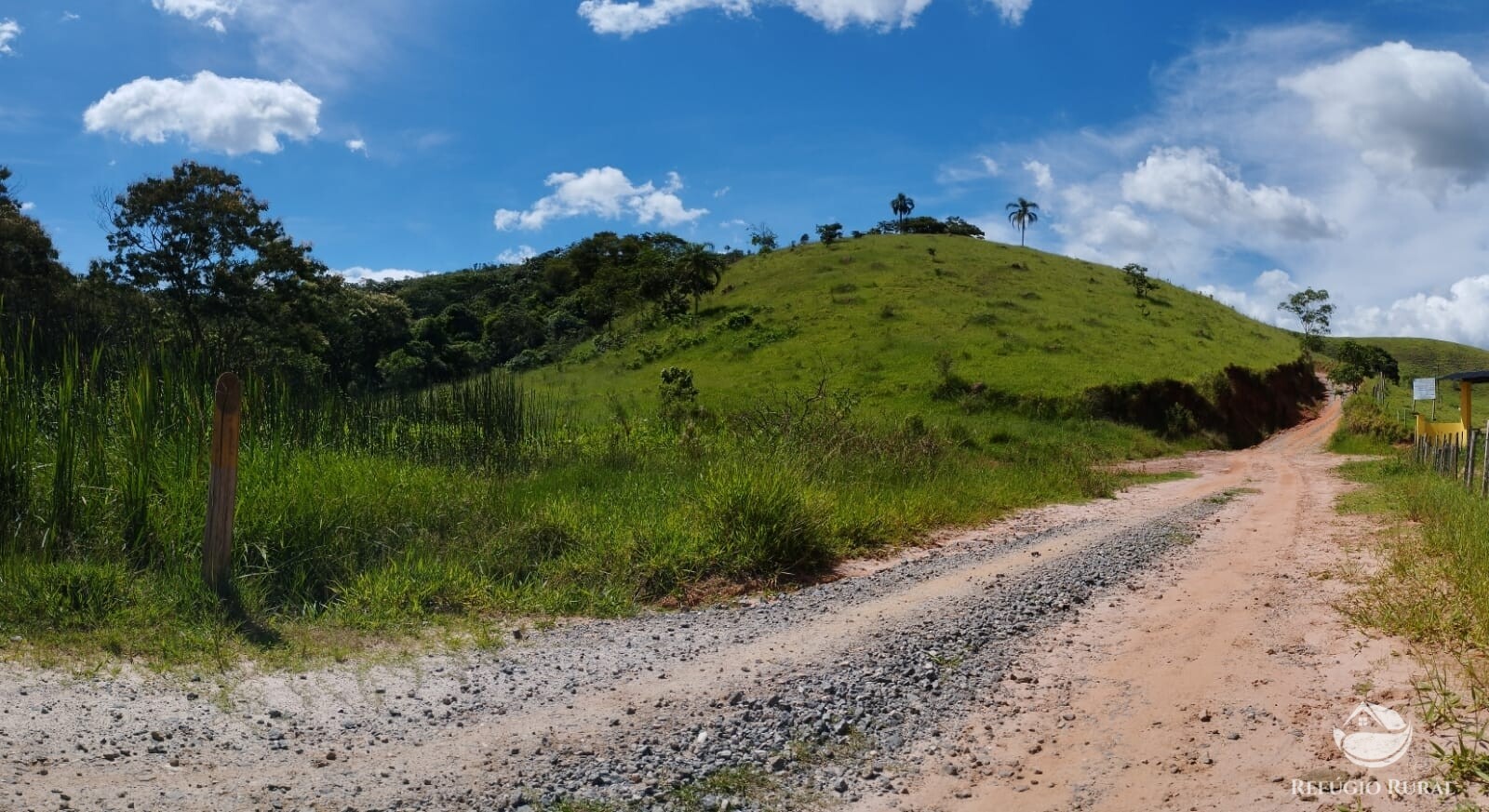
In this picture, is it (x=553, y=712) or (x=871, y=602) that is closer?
(x=553, y=712)

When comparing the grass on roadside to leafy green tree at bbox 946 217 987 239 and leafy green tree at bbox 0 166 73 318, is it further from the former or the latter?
leafy green tree at bbox 946 217 987 239

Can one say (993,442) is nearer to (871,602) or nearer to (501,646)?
(871,602)

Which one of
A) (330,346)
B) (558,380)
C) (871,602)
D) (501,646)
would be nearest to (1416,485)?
(871,602)

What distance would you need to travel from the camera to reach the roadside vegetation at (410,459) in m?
6.10

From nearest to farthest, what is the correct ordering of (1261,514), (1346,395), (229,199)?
1. (1261,514)
2. (229,199)
3. (1346,395)

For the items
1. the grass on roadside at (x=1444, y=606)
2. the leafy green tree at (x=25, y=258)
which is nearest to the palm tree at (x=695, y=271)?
the leafy green tree at (x=25, y=258)

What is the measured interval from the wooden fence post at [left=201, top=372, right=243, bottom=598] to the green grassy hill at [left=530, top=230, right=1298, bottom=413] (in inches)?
740

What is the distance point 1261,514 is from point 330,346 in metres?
26.3

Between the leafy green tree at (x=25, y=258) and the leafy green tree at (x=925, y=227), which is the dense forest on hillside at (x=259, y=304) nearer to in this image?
the leafy green tree at (x=25, y=258)

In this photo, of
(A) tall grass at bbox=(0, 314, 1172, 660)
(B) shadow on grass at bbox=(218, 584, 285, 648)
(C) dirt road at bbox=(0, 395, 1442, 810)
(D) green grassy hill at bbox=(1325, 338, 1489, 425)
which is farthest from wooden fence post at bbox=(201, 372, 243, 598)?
(D) green grassy hill at bbox=(1325, 338, 1489, 425)

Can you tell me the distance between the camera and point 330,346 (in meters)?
29.5

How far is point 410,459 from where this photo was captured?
32.8 feet

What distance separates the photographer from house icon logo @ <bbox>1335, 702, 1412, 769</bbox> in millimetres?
3662

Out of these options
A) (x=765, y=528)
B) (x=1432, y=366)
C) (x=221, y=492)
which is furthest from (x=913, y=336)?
(x=1432, y=366)
